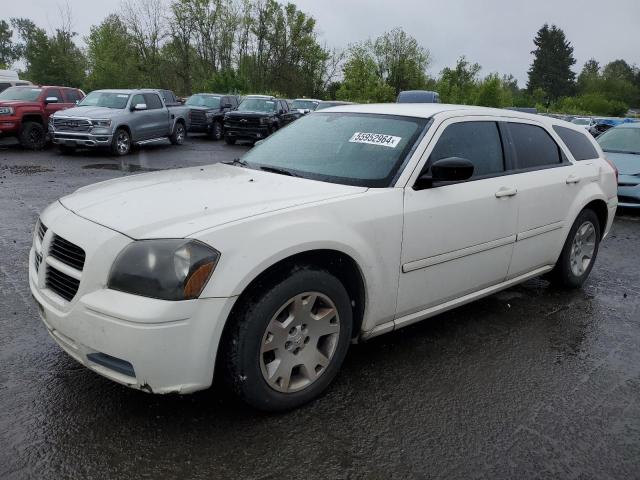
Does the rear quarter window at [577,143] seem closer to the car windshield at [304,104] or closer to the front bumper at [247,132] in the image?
the front bumper at [247,132]

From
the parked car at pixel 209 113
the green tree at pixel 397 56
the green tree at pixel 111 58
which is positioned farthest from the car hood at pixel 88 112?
the green tree at pixel 397 56

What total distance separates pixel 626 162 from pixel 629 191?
0.74 metres

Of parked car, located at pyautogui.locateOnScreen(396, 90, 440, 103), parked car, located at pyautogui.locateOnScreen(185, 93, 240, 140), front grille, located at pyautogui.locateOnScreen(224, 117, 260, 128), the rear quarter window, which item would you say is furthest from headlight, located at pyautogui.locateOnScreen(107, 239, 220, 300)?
parked car, located at pyautogui.locateOnScreen(185, 93, 240, 140)

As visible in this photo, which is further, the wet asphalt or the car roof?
the car roof

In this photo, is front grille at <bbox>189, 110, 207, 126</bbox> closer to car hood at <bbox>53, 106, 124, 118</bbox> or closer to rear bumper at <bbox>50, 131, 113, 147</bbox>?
car hood at <bbox>53, 106, 124, 118</bbox>

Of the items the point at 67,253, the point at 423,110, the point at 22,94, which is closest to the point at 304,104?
the point at 22,94

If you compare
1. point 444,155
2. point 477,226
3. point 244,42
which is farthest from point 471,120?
point 244,42

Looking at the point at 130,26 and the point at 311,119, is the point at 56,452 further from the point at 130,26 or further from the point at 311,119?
the point at 130,26

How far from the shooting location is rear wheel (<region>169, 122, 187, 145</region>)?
59.8 ft

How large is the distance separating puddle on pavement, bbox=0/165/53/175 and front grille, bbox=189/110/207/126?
9.53 metres

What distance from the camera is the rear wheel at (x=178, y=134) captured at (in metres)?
18.2

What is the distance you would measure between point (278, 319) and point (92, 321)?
889 mm

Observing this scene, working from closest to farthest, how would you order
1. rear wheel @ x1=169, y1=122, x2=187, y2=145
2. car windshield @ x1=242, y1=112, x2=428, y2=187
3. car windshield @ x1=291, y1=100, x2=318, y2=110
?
1. car windshield @ x1=242, y1=112, x2=428, y2=187
2. rear wheel @ x1=169, y1=122, x2=187, y2=145
3. car windshield @ x1=291, y1=100, x2=318, y2=110

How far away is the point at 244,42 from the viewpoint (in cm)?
5266
